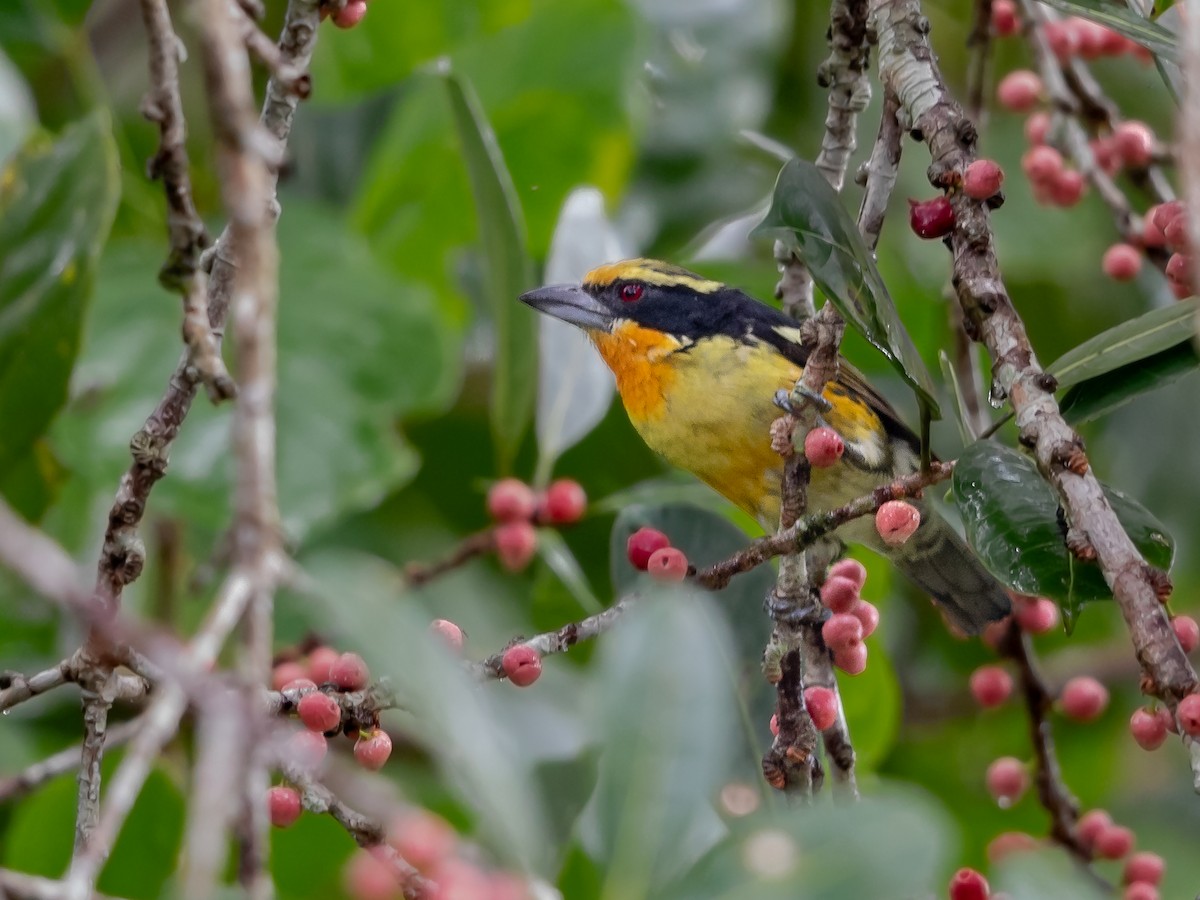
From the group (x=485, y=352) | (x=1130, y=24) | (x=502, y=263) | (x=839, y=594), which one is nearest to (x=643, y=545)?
(x=839, y=594)

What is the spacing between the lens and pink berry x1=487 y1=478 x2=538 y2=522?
3.05m

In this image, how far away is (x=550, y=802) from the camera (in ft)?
6.53

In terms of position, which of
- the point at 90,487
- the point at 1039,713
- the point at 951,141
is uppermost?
the point at 90,487

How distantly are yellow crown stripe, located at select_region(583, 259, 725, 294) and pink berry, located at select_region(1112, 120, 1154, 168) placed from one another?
105 cm

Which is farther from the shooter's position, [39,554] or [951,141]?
[951,141]

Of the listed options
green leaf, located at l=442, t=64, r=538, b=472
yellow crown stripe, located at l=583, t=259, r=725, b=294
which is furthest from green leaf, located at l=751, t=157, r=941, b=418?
yellow crown stripe, located at l=583, t=259, r=725, b=294

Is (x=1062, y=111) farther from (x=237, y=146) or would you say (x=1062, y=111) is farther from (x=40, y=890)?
(x=40, y=890)

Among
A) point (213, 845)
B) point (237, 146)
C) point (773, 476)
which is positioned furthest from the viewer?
point (773, 476)

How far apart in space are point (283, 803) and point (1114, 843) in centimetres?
148

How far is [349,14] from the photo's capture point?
6.82 feet

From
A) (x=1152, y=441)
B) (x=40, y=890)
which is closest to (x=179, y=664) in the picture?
(x=40, y=890)

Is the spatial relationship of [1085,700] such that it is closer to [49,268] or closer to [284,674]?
[284,674]

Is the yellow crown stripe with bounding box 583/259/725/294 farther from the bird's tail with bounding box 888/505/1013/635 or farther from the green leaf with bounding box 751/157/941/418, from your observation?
the green leaf with bounding box 751/157/941/418

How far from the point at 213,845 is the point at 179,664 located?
0.15 meters
